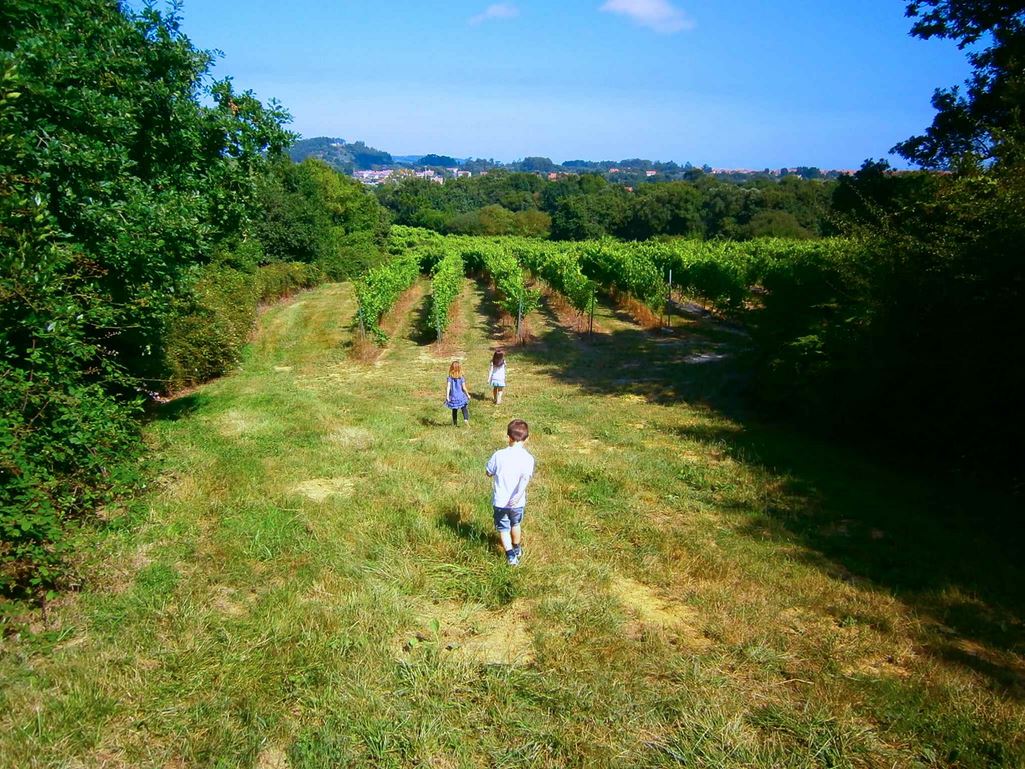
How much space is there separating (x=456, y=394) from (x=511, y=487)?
5.39 m

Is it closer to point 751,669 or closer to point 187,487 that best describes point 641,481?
point 751,669

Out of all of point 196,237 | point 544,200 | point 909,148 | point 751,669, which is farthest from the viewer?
point 544,200

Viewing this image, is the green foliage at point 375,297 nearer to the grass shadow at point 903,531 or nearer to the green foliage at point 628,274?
the green foliage at point 628,274

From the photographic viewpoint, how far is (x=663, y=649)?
4.21 metres

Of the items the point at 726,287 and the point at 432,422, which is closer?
the point at 432,422

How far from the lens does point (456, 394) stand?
10492 millimetres

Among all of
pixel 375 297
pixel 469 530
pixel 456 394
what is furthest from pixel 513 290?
pixel 469 530

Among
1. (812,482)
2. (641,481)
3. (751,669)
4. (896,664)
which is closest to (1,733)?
(751,669)

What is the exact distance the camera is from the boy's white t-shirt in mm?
5234

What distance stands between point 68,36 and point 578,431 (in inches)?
336

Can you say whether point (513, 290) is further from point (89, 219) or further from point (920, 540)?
point (920, 540)

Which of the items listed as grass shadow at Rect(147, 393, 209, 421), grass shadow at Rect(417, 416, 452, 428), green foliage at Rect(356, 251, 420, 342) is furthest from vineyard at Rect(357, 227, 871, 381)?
grass shadow at Rect(147, 393, 209, 421)

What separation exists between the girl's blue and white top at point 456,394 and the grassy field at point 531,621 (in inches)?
59.1

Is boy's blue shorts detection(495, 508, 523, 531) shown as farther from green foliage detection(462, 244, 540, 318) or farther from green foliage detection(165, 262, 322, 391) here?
green foliage detection(462, 244, 540, 318)
